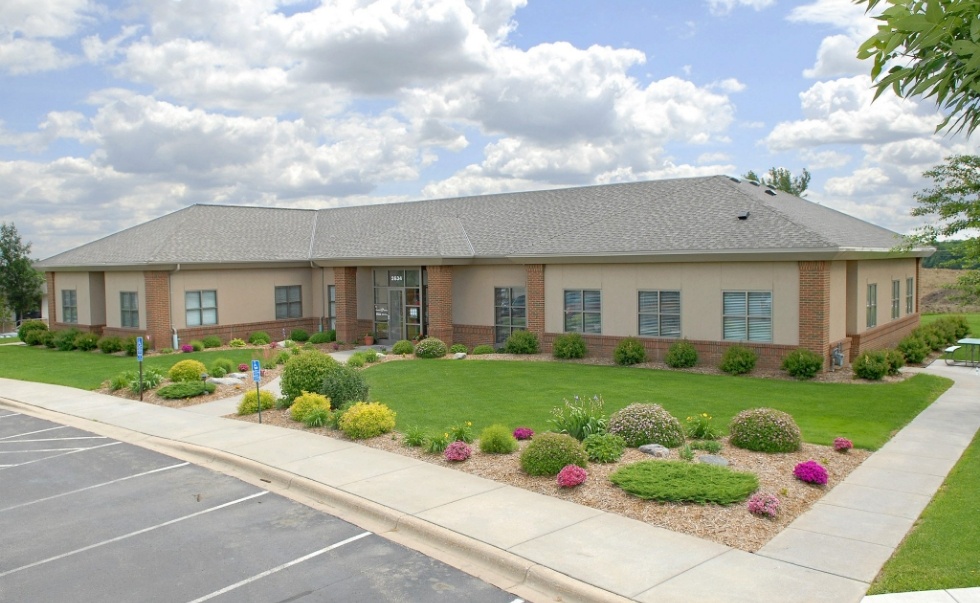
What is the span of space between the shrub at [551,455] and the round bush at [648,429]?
5.21ft

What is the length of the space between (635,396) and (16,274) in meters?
45.5

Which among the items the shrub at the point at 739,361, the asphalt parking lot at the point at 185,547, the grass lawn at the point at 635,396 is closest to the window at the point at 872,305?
the grass lawn at the point at 635,396

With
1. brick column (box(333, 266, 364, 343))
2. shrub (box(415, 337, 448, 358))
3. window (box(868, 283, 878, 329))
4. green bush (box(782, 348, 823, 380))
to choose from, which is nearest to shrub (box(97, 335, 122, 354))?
brick column (box(333, 266, 364, 343))

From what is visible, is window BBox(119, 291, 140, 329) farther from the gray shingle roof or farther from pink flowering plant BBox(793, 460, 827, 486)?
pink flowering plant BBox(793, 460, 827, 486)

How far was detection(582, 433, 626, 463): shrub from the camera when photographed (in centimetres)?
1199

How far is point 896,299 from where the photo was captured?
28.1 metres

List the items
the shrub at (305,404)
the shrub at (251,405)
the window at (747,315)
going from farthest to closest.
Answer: the window at (747,315)
the shrub at (251,405)
the shrub at (305,404)

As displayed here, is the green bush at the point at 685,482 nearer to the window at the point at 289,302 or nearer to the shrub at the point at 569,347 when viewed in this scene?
the shrub at the point at 569,347

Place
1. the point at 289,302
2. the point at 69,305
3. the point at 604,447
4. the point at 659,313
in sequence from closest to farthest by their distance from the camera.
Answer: the point at 604,447
the point at 659,313
the point at 289,302
the point at 69,305

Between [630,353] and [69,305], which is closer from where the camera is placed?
[630,353]

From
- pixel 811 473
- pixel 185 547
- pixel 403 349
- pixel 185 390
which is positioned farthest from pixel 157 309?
pixel 811 473

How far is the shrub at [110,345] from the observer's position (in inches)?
1184

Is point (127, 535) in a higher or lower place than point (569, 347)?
lower

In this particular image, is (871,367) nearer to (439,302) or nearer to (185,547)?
(439,302)
